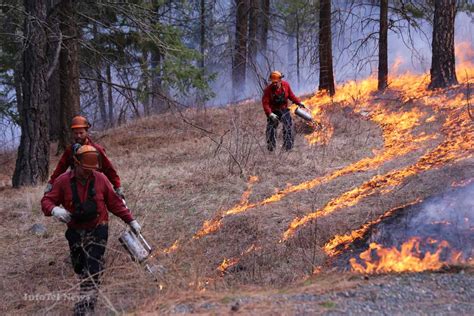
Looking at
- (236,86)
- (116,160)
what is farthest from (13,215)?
(236,86)

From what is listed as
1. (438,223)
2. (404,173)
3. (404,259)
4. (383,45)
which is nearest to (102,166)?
(404,259)

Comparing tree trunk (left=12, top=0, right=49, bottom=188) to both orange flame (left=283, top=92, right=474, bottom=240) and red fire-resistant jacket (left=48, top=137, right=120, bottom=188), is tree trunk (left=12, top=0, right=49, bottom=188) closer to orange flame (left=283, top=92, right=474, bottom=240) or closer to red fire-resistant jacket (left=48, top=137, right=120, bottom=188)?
red fire-resistant jacket (left=48, top=137, right=120, bottom=188)

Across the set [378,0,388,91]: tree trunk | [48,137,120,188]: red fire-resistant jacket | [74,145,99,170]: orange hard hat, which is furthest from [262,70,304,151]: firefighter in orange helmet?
[378,0,388,91]: tree trunk

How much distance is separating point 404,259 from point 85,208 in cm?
276

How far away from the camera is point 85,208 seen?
4.36 meters

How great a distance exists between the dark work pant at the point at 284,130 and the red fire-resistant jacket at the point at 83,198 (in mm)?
4970

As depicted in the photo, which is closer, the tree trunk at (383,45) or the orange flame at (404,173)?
the orange flame at (404,173)

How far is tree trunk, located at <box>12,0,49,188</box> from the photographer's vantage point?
29.2ft

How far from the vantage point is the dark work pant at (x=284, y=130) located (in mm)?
9180

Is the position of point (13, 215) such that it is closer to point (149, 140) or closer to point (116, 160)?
point (116, 160)

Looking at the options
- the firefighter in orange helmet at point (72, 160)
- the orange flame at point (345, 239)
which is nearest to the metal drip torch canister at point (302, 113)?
the orange flame at point (345, 239)

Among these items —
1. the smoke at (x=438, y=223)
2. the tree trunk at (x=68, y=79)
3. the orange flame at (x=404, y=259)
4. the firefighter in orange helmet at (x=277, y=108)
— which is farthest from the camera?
the tree trunk at (x=68, y=79)

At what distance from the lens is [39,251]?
634 centimetres

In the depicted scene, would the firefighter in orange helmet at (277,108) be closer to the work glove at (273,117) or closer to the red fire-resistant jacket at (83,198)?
the work glove at (273,117)
